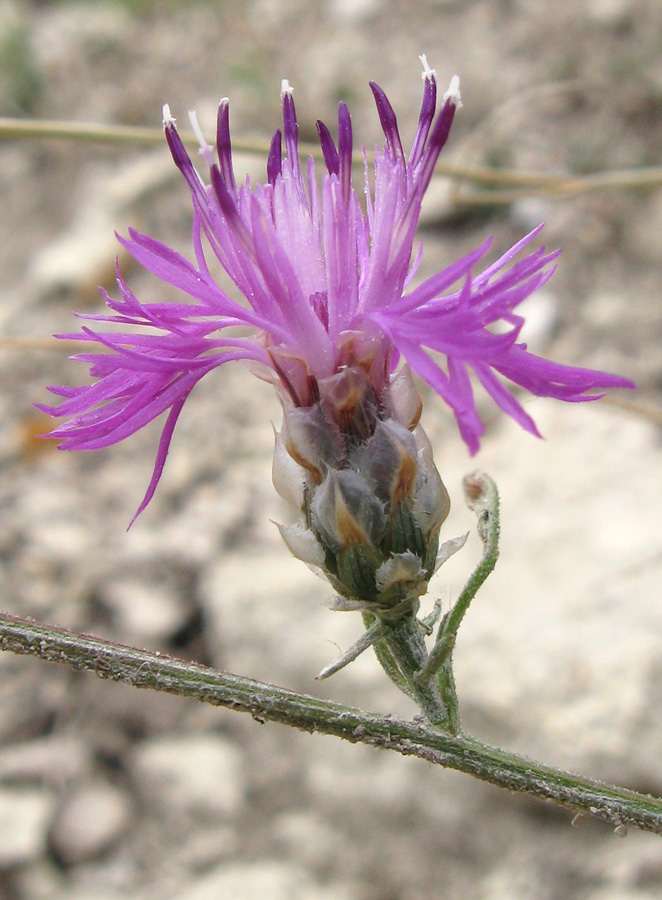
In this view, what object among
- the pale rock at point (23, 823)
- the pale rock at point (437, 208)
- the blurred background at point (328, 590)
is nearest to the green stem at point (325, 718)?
the blurred background at point (328, 590)

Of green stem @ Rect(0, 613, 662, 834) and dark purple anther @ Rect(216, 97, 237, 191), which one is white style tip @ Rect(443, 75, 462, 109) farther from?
green stem @ Rect(0, 613, 662, 834)

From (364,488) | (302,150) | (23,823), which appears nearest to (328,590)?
(23,823)

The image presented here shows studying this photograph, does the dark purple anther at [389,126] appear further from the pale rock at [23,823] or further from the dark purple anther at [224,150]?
the pale rock at [23,823]

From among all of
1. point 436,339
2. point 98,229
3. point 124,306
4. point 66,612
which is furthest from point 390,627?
point 98,229

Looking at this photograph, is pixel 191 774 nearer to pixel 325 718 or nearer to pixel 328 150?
pixel 325 718

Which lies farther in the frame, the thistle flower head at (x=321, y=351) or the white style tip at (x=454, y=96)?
the white style tip at (x=454, y=96)
